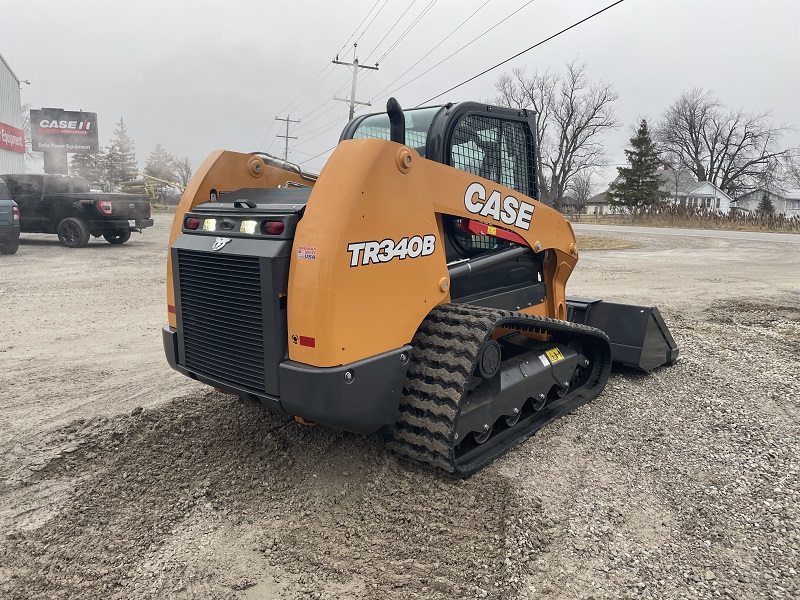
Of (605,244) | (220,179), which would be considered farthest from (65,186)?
(605,244)

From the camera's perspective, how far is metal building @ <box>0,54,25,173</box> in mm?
29641

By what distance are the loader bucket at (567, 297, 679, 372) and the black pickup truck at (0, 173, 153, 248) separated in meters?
12.5

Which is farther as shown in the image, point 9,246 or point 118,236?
point 118,236

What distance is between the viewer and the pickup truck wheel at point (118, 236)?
49.3 feet

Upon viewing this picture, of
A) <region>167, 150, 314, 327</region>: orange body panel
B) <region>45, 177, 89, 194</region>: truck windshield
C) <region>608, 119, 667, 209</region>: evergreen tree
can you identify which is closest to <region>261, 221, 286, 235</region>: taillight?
<region>167, 150, 314, 327</region>: orange body panel

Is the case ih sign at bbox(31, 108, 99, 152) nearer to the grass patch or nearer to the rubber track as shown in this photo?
the grass patch

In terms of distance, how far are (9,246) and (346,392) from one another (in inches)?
509

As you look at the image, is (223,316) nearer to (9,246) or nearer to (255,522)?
(255,522)

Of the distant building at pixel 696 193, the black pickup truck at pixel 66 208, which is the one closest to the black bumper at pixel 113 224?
the black pickup truck at pixel 66 208

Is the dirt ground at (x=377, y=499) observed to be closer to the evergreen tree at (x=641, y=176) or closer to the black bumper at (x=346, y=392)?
the black bumper at (x=346, y=392)

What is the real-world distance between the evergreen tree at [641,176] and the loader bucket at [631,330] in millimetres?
48011

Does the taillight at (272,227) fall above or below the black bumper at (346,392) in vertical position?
above

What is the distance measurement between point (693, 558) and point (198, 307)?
2.66m

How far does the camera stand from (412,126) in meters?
3.83
